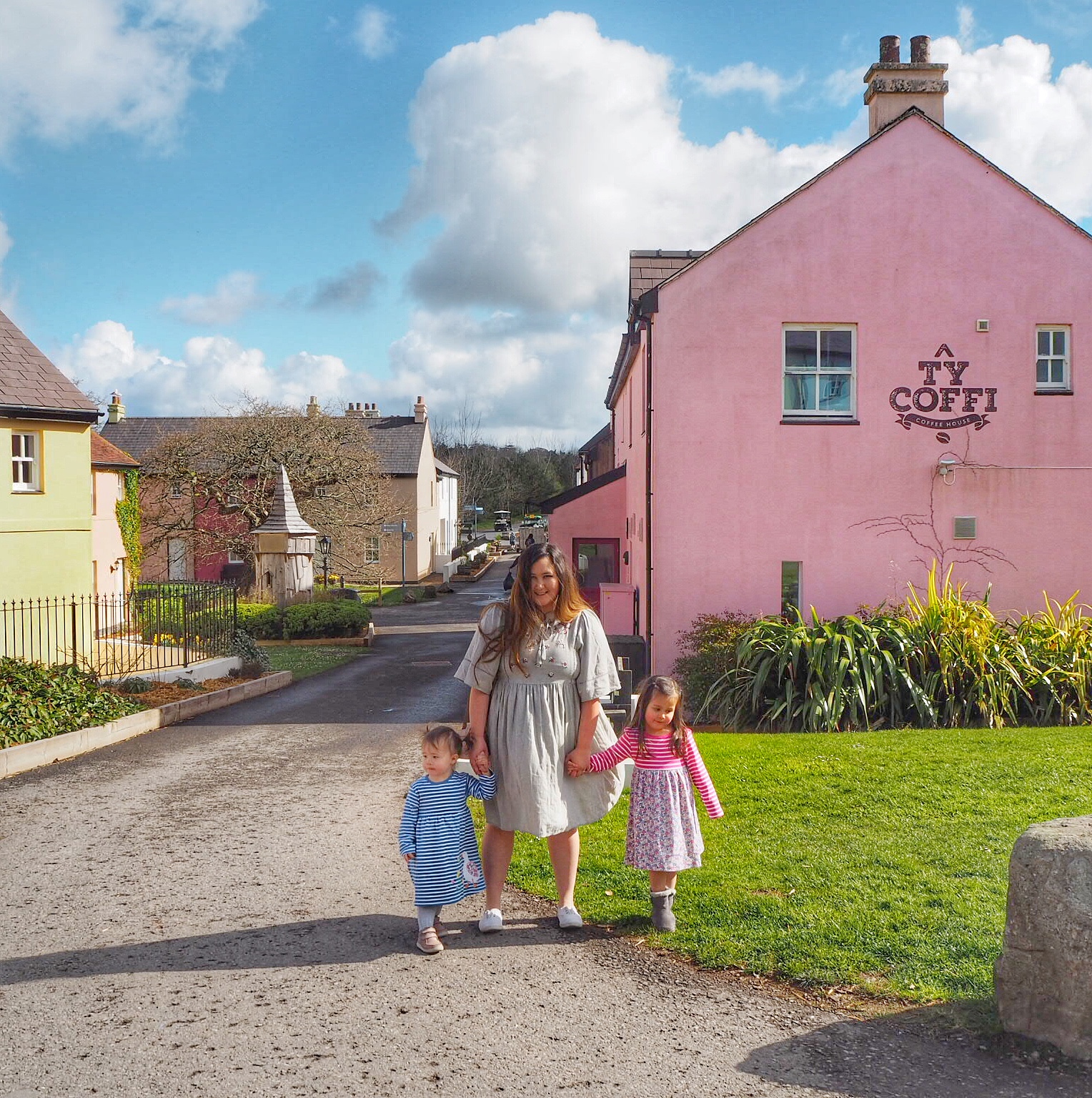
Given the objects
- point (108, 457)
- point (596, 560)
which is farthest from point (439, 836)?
point (108, 457)

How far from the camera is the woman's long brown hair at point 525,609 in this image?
5.05 meters

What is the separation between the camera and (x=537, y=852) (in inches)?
261

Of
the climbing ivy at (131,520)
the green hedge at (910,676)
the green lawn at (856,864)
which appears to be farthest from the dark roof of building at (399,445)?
the green lawn at (856,864)

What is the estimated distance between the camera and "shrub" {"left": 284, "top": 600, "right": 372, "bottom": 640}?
24.8 metres

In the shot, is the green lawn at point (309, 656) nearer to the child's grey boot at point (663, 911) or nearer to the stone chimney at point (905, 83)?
the stone chimney at point (905, 83)

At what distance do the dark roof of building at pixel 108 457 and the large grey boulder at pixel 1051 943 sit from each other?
2853 centimetres

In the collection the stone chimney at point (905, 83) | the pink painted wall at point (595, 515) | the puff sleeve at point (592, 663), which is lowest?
the puff sleeve at point (592, 663)

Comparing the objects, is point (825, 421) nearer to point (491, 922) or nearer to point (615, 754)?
point (615, 754)

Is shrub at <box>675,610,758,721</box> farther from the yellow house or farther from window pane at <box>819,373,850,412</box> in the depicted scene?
the yellow house

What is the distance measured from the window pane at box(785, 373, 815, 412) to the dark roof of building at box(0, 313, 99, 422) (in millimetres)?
11632

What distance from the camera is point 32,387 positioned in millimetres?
16906

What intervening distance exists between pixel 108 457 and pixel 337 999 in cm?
2789

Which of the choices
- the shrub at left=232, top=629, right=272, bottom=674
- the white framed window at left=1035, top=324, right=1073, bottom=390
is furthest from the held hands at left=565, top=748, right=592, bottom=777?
the shrub at left=232, top=629, right=272, bottom=674

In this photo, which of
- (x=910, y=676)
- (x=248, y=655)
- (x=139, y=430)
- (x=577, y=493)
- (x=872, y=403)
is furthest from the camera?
(x=139, y=430)
